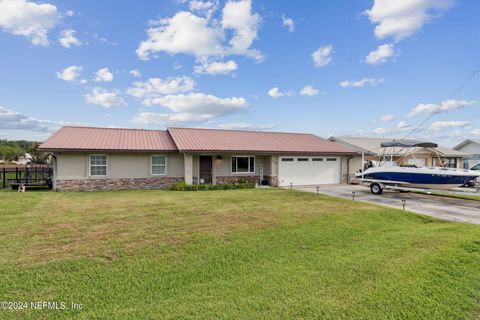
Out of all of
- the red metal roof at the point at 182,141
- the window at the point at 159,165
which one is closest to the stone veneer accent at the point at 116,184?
the window at the point at 159,165

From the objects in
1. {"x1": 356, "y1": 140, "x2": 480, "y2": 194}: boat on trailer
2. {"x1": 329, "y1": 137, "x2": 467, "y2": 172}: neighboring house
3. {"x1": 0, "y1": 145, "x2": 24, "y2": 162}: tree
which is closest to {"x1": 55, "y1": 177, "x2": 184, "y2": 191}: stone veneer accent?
{"x1": 356, "y1": 140, "x2": 480, "y2": 194}: boat on trailer

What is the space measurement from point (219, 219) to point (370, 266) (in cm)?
431

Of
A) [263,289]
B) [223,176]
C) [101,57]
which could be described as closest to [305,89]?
[223,176]

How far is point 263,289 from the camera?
3898 mm

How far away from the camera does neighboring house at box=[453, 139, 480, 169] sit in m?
30.4

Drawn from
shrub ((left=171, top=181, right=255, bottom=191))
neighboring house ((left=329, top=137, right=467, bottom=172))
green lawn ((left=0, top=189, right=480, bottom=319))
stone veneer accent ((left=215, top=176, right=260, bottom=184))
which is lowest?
green lawn ((left=0, top=189, right=480, bottom=319))

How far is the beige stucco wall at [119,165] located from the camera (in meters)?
14.1

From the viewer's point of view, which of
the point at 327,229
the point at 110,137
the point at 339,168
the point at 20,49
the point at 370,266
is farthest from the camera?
the point at 339,168

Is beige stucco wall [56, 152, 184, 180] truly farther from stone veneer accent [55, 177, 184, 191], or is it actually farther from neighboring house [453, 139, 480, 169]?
neighboring house [453, 139, 480, 169]

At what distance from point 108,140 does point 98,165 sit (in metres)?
1.83

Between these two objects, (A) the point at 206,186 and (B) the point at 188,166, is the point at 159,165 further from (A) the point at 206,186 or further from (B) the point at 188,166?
(A) the point at 206,186

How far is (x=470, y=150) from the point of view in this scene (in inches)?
1288

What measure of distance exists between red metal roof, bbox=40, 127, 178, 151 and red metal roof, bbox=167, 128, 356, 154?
109 cm

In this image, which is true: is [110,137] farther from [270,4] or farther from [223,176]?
[270,4]
